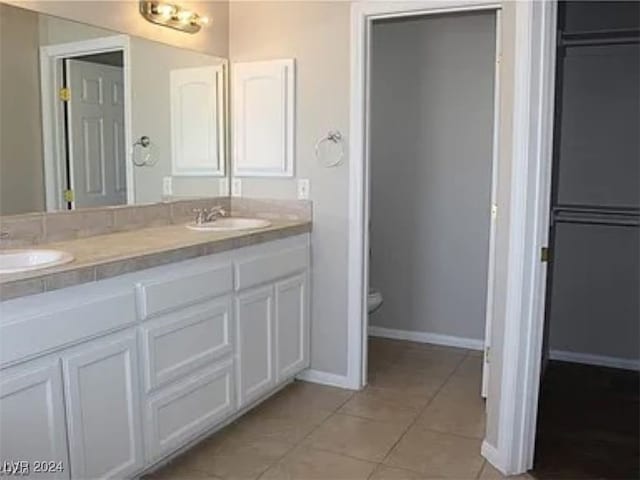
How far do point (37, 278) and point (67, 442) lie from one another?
1.90 ft

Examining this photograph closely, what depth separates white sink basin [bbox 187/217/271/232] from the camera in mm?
3163

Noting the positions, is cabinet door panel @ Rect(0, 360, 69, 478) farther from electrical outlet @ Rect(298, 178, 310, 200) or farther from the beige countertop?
electrical outlet @ Rect(298, 178, 310, 200)

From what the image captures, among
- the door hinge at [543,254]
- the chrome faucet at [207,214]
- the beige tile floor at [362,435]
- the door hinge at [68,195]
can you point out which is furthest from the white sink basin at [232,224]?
the door hinge at [543,254]

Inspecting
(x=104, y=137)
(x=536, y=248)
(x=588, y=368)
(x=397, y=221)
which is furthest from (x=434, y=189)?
(x=104, y=137)

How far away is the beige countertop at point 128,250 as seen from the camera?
73.5 inches

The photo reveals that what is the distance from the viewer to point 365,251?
3.42m

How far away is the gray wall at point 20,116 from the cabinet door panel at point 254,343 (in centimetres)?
101

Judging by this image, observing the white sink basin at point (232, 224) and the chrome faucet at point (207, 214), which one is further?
the chrome faucet at point (207, 214)

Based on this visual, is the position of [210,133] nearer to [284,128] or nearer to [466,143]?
[284,128]

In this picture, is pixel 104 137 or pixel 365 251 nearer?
pixel 104 137

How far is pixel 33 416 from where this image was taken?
6.28 feet

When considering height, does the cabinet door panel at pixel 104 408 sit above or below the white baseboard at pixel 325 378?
above

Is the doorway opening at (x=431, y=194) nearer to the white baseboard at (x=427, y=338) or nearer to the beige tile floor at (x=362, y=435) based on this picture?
the white baseboard at (x=427, y=338)

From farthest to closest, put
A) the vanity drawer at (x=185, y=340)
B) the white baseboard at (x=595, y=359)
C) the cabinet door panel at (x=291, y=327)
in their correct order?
the white baseboard at (x=595, y=359)
the cabinet door panel at (x=291, y=327)
the vanity drawer at (x=185, y=340)
